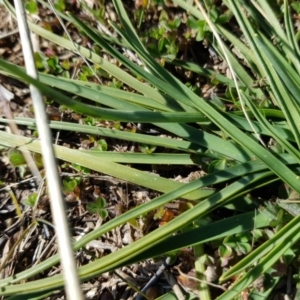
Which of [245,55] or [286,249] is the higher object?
[245,55]

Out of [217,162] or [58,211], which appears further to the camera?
[217,162]

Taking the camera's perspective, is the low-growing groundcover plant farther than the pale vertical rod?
Yes

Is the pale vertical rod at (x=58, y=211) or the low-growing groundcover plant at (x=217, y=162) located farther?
the low-growing groundcover plant at (x=217, y=162)

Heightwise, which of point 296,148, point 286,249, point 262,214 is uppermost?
point 296,148

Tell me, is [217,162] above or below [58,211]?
above

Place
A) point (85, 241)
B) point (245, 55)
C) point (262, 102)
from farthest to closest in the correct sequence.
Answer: point (245, 55), point (262, 102), point (85, 241)

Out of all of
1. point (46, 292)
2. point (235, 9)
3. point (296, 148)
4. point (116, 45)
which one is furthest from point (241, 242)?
point (116, 45)

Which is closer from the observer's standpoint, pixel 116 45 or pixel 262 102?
pixel 262 102

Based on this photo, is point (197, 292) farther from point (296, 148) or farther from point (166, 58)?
point (166, 58)
